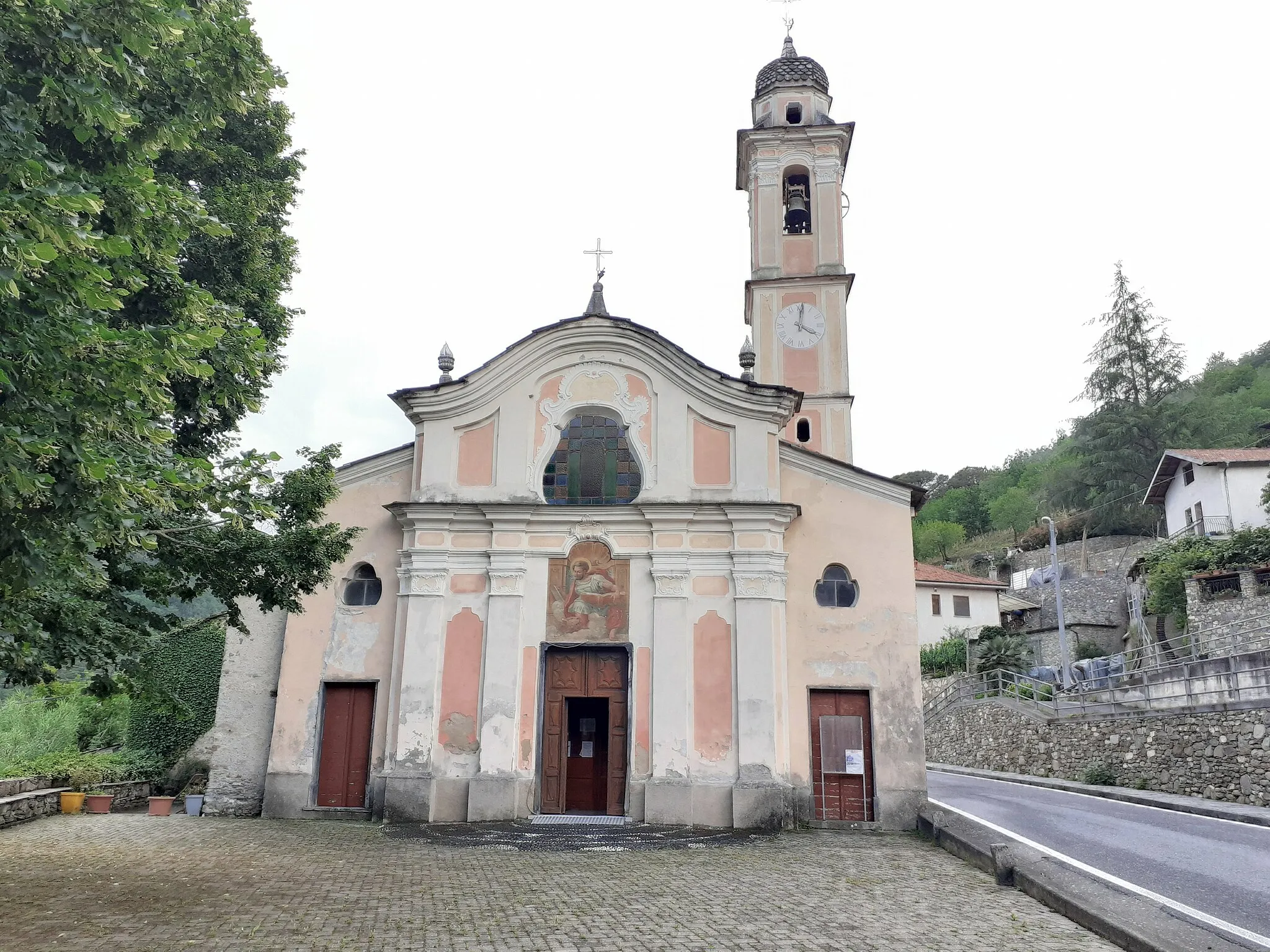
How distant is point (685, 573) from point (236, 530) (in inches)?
312

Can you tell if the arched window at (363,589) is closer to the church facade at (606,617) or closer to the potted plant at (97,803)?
the church facade at (606,617)

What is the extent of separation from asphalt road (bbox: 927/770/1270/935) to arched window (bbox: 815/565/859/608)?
4.33m

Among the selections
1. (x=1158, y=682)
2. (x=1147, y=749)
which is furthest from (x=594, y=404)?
(x=1158, y=682)

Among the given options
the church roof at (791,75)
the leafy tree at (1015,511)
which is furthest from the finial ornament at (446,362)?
the leafy tree at (1015,511)

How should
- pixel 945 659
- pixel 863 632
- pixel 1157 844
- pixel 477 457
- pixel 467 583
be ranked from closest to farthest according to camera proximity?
pixel 1157 844 < pixel 863 632 < pixel 467 583 < pixel 477 457 < pixel 945 659

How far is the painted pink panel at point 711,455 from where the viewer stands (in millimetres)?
16109

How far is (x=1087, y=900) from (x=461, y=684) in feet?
33.3

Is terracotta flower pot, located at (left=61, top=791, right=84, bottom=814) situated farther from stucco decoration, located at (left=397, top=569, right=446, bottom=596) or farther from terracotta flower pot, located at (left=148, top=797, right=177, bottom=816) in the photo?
stucco decoration, located at (left=397, top=569, right=446, bottom=596)

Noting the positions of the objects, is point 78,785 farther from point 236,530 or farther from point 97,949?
point 97,949

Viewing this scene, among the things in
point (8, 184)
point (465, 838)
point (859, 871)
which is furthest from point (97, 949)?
point (859, 871)

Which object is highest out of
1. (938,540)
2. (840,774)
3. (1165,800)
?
(938,540)

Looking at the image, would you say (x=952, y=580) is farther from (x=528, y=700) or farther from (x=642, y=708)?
(x=528, y=700)

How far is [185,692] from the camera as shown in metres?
20.6

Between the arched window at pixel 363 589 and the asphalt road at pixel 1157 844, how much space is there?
11.2 meters
